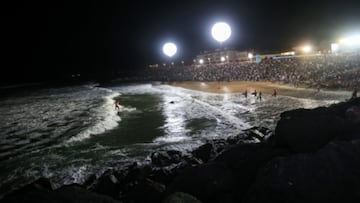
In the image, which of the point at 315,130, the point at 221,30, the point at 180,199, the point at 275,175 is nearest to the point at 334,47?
the point at 221,30

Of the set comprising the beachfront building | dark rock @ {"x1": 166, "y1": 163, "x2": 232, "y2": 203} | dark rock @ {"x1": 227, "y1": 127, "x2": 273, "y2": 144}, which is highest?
the beachfront building

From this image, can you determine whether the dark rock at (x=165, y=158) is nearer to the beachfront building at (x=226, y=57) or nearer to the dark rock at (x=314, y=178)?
the dark rock at (x=314, y=178)

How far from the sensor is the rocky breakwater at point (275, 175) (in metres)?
5.14

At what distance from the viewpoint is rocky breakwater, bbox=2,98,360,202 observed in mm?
5137

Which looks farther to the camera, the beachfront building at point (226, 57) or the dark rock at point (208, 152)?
the beachfront building at point (226, 57)

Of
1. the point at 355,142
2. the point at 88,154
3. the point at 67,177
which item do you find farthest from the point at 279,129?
the point at 88,154

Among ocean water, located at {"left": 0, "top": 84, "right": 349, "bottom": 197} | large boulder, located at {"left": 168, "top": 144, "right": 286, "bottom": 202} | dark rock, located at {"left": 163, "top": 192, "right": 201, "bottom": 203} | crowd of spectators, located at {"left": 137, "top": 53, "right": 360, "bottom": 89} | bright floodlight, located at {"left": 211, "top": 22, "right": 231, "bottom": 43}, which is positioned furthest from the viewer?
bright floodlight, located at {"left": 211, "top": 22, "right": 231, "bottom": 43}

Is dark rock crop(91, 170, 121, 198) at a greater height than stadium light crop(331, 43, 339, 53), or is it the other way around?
stadium light crop(331, 43, 339, 53)

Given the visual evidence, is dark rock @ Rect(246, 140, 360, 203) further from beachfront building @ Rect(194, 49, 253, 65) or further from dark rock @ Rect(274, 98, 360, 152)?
beachfront building @ Rect(194, 49, 253, 65)

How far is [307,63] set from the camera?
52.2 metres

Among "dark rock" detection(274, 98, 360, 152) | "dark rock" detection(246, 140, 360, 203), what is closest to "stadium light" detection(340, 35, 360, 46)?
"dark rock" detection(274, 98, 360, 152)

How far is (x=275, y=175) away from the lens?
18.0 feet

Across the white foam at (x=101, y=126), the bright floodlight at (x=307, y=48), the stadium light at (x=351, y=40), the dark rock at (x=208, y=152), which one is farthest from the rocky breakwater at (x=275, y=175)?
the bright floodlight at (x=307, y=48)

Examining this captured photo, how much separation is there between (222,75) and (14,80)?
147635 mm
